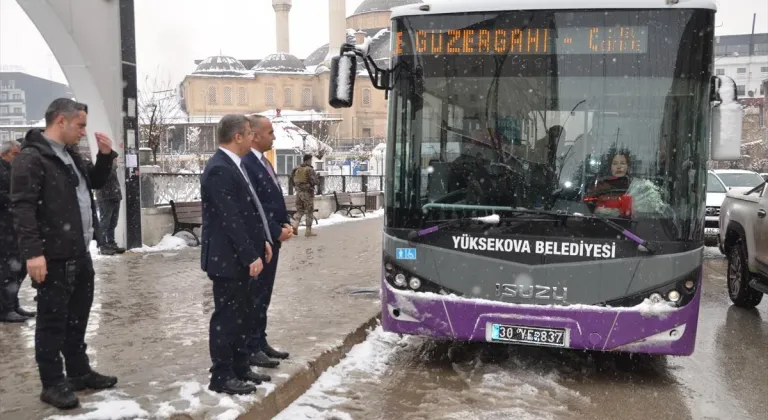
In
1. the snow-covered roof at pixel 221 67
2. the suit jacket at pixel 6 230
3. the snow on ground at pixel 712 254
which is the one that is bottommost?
the snow on ground at pixel 712 254

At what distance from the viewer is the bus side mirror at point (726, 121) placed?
5.38 metres

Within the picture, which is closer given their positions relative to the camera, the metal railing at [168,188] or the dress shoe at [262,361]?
the dress shoe at [262,361]

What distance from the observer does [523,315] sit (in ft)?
17.2

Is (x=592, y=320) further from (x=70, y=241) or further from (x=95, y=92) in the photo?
(x=95, y=92)

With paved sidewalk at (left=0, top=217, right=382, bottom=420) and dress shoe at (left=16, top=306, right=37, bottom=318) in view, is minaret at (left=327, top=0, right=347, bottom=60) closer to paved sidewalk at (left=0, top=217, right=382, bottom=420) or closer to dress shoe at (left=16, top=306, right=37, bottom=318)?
paved sidewalk at (left=0, top=217, right=382, bottom=420)

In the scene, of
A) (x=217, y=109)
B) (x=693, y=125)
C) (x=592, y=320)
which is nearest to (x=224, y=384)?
(x=592, y=320)

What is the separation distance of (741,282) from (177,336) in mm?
6975

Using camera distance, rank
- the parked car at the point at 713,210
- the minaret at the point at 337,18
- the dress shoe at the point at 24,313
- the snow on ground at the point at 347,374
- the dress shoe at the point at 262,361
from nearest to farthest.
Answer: the snow on ground at the point at 347,374 < the dress shoe at the point at 262,361 < the dress shoe at the point at 24,313 < the parked car at the point at 713,210 < the minaret at the point at 337,18

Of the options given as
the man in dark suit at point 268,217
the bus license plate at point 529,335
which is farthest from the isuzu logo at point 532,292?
the man in dark suit at point 268,217

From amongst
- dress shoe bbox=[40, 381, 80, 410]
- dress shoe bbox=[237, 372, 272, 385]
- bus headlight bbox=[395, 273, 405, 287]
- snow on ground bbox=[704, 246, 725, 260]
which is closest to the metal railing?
bus headlight bbox=[395, 273, 405, 287]

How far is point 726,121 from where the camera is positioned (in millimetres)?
5422

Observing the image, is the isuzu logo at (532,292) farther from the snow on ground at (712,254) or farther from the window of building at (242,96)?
the window of building at (242,96)

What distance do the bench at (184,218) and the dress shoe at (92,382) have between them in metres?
8.73

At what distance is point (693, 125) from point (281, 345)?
12.7ft
